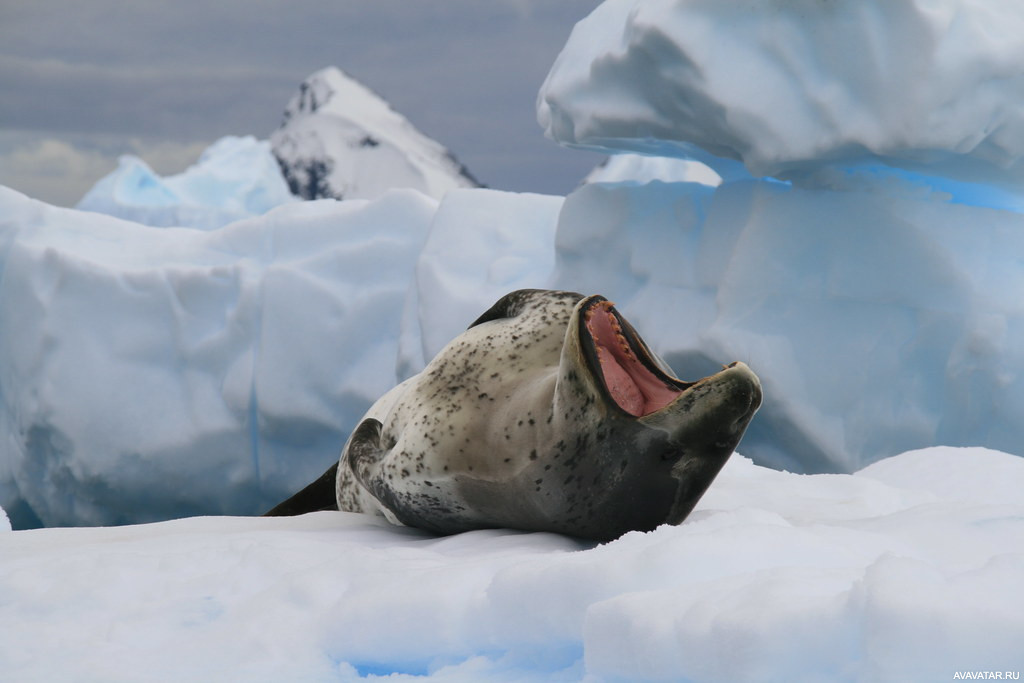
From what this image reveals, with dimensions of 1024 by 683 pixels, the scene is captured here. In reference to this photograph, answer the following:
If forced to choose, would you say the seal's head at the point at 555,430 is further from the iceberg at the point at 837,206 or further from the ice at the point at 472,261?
the ice at the point at 472,261

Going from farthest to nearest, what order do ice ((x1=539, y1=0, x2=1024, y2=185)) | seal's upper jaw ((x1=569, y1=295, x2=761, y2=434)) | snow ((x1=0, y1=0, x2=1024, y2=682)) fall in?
1. ice ((x1=539, y1=0, x2=1024, y2=185))
2. seal's upper jaw ((x1=569, y1=295, x2=761, y2=434))
3. snow ((x1=0, y1=0, x2=1024, y2=682))

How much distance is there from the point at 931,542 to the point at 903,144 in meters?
3.12

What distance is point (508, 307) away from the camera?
2.85m

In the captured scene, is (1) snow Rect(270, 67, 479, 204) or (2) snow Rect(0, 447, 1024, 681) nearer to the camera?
(2) snow Rect(0, 447, 1024, 681)

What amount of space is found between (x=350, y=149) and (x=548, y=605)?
51.7 feet

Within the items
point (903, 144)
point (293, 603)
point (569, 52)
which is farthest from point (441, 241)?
point (293, 603)

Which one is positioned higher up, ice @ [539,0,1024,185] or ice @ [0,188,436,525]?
ice @ [539,0,1024,185]

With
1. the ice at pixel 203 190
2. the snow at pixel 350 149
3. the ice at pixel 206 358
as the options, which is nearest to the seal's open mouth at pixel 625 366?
the ice at pixel 206 358

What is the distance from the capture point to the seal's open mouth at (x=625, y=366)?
2.10 metres

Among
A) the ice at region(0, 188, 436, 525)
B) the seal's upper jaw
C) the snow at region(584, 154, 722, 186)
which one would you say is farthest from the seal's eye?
the snow at region(584, 154, 722, 186)

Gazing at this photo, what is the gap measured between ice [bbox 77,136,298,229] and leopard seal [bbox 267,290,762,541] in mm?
10207

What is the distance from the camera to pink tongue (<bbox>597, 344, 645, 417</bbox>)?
2.10 metres

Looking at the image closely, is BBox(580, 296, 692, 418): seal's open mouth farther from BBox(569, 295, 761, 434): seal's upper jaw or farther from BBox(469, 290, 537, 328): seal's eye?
BBox(469, 290, 537, 328): seal's eye

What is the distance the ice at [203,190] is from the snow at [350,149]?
3.91ft
